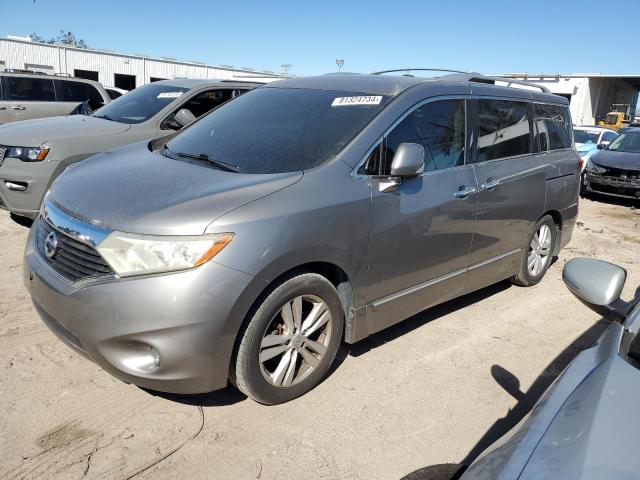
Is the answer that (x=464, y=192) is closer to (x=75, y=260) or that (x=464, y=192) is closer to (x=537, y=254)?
(x=537, y=254)

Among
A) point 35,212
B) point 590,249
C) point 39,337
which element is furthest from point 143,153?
point 590,249

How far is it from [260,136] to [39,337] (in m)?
2.00

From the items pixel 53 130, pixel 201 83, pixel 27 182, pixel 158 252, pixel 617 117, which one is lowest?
pixel 27 182

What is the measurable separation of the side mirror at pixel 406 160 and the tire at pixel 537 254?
2.18m

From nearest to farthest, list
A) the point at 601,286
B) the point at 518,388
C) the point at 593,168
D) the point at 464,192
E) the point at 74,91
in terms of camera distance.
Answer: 1. the point at 601,286
2. the point at 518,388
3. the point at 464,192
4. the point at 593,168
5. the point at 74,91

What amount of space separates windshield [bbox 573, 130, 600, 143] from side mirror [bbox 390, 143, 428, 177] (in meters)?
13.1

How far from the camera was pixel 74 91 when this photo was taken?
1149 cm

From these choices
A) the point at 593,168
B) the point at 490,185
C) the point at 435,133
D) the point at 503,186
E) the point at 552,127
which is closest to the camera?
the point at 435,133

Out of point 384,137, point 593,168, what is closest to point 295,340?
point 384,137

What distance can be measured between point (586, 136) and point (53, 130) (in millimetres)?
13646

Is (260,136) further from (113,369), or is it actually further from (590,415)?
(590,415)

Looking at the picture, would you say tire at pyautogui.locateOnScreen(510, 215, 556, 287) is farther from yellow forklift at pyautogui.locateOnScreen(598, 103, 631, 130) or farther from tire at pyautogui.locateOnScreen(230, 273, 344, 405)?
yellow forklift at pyautogui.locateOnScreen(598, 103, 631, 130)

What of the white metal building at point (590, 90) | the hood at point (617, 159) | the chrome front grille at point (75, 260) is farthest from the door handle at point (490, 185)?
the white metal building at point (590, 90)

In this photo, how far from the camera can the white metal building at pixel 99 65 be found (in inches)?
1101
